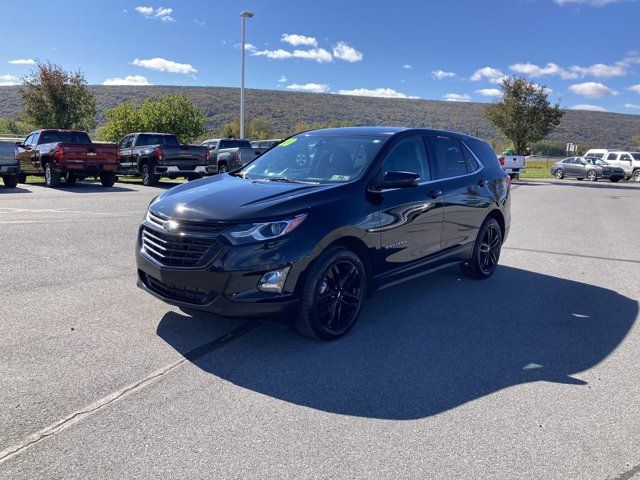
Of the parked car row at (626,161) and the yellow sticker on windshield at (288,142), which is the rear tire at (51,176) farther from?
the parked car row at (626,161)

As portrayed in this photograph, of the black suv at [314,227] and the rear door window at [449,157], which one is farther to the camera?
the rear door window at [449,157]

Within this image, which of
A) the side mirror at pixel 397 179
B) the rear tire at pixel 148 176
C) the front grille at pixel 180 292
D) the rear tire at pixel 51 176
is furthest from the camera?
the rear tire at pixel 148 176

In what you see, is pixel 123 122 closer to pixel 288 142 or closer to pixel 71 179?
pixel 71 179

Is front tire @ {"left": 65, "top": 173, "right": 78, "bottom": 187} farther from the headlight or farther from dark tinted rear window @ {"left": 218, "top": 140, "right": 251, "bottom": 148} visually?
the headlight

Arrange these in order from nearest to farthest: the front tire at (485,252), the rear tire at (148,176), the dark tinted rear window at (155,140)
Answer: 1. the front tire at (485,252)
2. the rear tire at (148,176)
3. the dark tinted rear window at (155,140)

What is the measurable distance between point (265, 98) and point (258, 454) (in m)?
96.6

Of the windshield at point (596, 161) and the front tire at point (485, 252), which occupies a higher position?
the windshield at point (596, 161)

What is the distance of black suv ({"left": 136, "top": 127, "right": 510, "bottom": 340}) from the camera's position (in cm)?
381

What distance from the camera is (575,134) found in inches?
3777

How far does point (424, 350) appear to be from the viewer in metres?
4.16

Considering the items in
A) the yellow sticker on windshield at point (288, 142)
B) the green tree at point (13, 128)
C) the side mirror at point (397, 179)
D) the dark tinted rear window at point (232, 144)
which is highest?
the green tree at point (13, 128)

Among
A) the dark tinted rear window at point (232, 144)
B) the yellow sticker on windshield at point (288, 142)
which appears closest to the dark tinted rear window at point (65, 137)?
the dark tinted rear window at point (232, 144)

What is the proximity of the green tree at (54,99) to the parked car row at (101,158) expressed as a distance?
43.3ft

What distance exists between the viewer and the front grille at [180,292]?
3885mm
